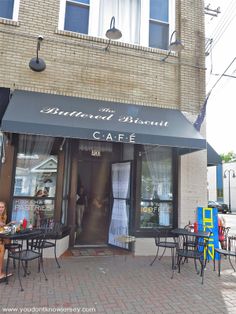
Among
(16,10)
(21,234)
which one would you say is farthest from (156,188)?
(16,10)

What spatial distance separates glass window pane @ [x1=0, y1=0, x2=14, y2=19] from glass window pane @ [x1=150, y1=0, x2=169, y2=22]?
152 inches

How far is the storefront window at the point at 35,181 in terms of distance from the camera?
21.5ft

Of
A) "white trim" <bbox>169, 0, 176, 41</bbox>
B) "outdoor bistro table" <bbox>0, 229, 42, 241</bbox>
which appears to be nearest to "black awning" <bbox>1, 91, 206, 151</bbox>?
"outdoor bistro table" <bbox>0, 229, 42, 241</bbox>

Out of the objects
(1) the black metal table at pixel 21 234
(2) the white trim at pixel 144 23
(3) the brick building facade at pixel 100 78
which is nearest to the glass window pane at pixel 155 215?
(3) the brick building facade at pixel 100 78

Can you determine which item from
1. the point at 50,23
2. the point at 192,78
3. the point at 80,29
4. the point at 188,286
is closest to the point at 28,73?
the point at 50,23

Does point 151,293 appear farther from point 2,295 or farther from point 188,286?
point 2,295

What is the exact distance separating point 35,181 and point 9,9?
444cm

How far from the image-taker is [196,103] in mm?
7859

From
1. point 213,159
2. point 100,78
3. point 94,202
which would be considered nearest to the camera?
point 100,78

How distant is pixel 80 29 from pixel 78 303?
21.4 ft

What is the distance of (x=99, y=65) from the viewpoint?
7.28 metres

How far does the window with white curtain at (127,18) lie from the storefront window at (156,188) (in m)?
3.20

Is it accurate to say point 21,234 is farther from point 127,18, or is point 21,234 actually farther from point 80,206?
point 127,18

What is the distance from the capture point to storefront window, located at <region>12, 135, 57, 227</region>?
6.55m
